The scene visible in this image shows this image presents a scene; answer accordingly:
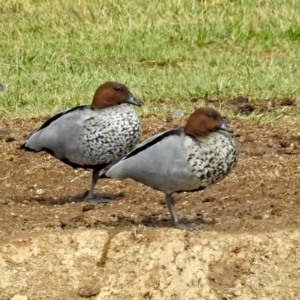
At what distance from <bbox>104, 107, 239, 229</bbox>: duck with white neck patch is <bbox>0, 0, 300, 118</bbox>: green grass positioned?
2.97 m

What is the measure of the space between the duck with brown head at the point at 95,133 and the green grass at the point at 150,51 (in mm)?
2349

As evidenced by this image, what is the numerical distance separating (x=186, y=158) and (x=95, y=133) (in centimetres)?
96

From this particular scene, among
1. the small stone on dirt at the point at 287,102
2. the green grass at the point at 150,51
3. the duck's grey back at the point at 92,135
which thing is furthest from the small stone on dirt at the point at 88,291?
the small stone on dirt at the point at 287,102

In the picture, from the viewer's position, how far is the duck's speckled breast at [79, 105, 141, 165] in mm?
6289

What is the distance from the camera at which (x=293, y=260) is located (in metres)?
5.49

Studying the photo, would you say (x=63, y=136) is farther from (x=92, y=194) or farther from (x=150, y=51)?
(x=150, y=51)

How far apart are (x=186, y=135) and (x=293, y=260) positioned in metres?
0.89

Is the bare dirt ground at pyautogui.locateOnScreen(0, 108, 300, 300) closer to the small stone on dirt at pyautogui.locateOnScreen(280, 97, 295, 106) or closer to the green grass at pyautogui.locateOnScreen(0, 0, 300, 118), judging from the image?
the green grass at pyautogui.locateOnScreen(0, 0, 300, 118)

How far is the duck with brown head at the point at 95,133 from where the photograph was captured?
20.7ft

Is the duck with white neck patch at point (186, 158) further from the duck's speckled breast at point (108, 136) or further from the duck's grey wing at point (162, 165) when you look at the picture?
the duck's speckled breast at point (108, 136)

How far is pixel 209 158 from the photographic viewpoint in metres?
5.58

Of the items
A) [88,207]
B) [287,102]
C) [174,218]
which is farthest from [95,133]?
[287,102]

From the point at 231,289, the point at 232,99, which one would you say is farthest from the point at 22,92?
the point at 231,289

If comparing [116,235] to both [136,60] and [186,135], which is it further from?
[136,60]
